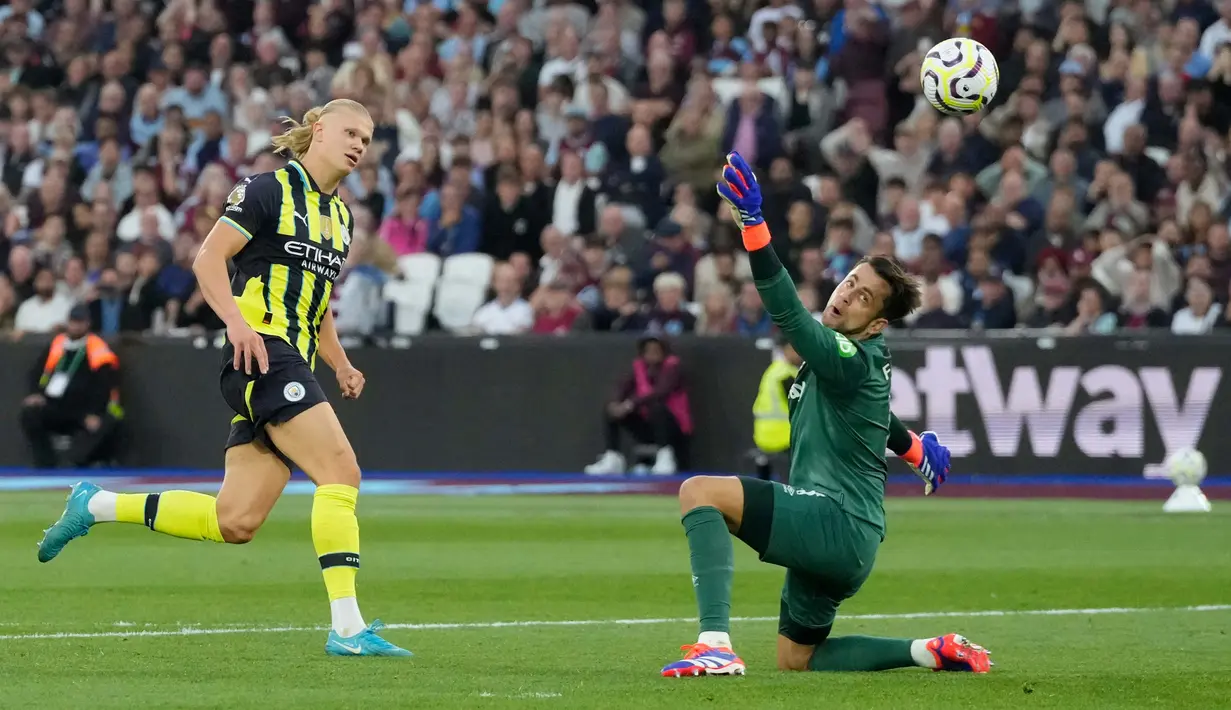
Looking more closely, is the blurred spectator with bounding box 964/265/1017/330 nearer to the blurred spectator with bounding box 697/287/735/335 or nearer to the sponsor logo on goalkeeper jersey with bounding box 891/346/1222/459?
the sponsor logo on goalkeeper jersey with bounding box 891/346/1222/459

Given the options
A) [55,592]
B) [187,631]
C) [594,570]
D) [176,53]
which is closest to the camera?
[187,631]

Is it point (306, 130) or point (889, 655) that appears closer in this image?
point (889, 655)

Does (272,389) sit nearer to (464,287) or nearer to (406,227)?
(464,287)

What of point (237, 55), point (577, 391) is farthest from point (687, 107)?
point (237, 55)

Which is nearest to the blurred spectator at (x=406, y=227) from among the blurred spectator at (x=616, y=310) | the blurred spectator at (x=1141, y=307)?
the blurred spectator at (x=616, y=310)

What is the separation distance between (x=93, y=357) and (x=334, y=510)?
14.8m

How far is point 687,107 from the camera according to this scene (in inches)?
899

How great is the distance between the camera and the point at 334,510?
8.36m

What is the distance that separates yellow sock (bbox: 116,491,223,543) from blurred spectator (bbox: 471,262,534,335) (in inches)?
522

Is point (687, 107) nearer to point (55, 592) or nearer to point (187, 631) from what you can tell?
point (55, 592)

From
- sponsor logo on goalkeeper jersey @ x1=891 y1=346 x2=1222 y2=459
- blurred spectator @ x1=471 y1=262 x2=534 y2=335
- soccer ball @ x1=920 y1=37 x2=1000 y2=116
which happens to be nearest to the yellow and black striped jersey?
soccer ball @ x1=920 y1=37 x2=1000 y2=116

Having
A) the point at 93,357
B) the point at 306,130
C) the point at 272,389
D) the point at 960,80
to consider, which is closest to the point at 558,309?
the point at 93,357

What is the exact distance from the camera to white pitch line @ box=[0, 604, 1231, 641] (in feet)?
29.7

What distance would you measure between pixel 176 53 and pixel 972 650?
20458mm
